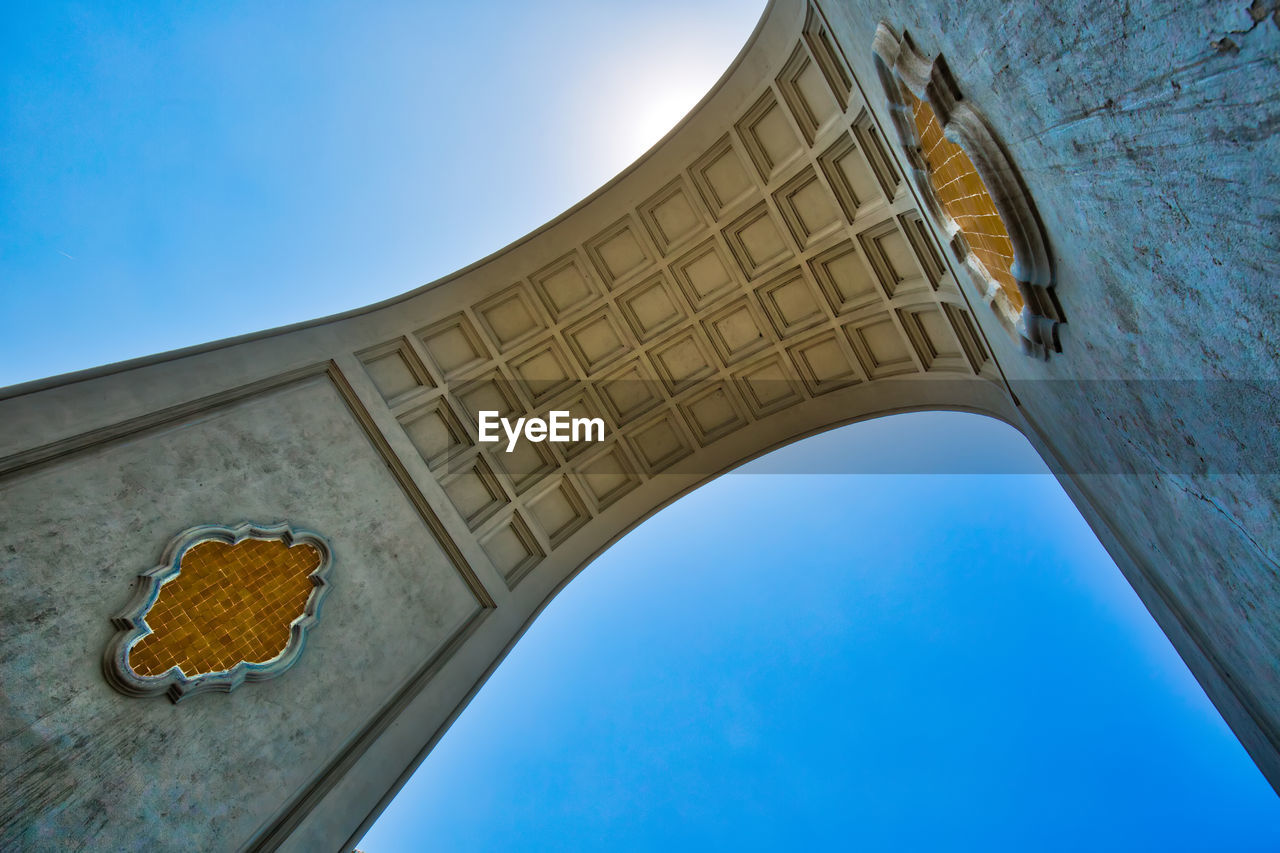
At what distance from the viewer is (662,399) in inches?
540

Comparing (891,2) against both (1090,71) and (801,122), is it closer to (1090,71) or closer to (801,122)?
(1090,71)

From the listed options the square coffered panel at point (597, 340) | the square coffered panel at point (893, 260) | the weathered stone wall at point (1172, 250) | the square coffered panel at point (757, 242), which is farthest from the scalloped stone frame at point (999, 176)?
the square coffered panel at point (597, 340)

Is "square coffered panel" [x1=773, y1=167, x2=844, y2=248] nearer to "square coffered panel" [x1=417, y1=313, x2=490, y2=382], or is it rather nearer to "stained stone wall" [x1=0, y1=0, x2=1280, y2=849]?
"stained stone wall" [x1=0, y1=0, x2=1280, y2=849]

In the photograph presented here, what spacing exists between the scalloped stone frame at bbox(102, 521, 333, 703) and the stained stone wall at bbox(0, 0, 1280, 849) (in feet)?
0.50

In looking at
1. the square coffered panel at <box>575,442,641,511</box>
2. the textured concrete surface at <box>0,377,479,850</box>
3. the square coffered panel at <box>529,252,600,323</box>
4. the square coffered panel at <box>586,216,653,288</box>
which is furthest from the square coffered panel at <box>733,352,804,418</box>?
the textured concrete surface at <box>0,377,479,850</box>

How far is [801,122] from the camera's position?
1063 centimetres

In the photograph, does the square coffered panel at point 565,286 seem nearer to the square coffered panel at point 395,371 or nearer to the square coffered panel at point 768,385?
the square coffered panel at point 395,371

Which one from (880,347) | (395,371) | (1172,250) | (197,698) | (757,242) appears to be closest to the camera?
(1172,250)

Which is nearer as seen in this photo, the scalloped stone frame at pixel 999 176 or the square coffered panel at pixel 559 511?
the scalloped stone frame at pixel 999 176

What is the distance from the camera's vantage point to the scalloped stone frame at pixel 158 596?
6.68m

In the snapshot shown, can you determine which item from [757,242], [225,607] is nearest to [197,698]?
[225,607]

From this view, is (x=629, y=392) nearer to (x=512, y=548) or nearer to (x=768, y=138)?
(x=512, y=548)

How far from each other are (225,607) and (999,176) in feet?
29.4

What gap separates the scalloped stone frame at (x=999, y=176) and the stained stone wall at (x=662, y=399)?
0.22m
